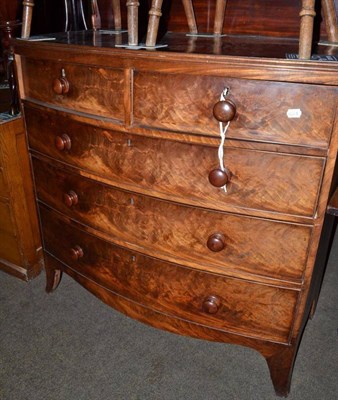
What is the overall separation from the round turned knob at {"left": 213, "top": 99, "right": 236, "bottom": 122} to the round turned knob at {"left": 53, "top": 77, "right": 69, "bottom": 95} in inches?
20.4

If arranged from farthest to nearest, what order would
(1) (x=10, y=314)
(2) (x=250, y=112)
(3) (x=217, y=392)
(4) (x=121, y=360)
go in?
(1) (x=10, y=314) → (4) (x=121, y=360) → (3) (x=217, y=392) → (2) (x=250, y=112)

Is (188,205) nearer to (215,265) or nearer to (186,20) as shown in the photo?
(215,265)

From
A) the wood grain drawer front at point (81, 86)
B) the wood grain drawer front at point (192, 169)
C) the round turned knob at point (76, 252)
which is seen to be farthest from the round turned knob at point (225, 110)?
the round turned knob at point (76, 252)

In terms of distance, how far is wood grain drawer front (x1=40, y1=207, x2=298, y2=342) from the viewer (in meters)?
1.31

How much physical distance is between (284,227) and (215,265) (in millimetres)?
265

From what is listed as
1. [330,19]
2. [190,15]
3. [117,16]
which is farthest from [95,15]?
[330,19]

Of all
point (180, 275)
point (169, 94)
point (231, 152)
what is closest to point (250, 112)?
point (231, 152)

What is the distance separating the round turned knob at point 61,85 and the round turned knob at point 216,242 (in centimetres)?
66

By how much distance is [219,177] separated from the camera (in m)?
1.13

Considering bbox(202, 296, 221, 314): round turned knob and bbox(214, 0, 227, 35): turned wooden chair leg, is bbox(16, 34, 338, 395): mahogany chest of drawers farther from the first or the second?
bbox(214, 0, 227, 35): turned wooden chair leg

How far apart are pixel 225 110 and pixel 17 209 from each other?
1.26m

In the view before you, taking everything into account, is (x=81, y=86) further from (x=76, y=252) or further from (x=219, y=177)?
(x=76, y=252)

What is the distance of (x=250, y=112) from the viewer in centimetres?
105

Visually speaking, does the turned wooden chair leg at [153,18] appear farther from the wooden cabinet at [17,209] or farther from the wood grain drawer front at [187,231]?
the wooden cabinet at [17,209]
